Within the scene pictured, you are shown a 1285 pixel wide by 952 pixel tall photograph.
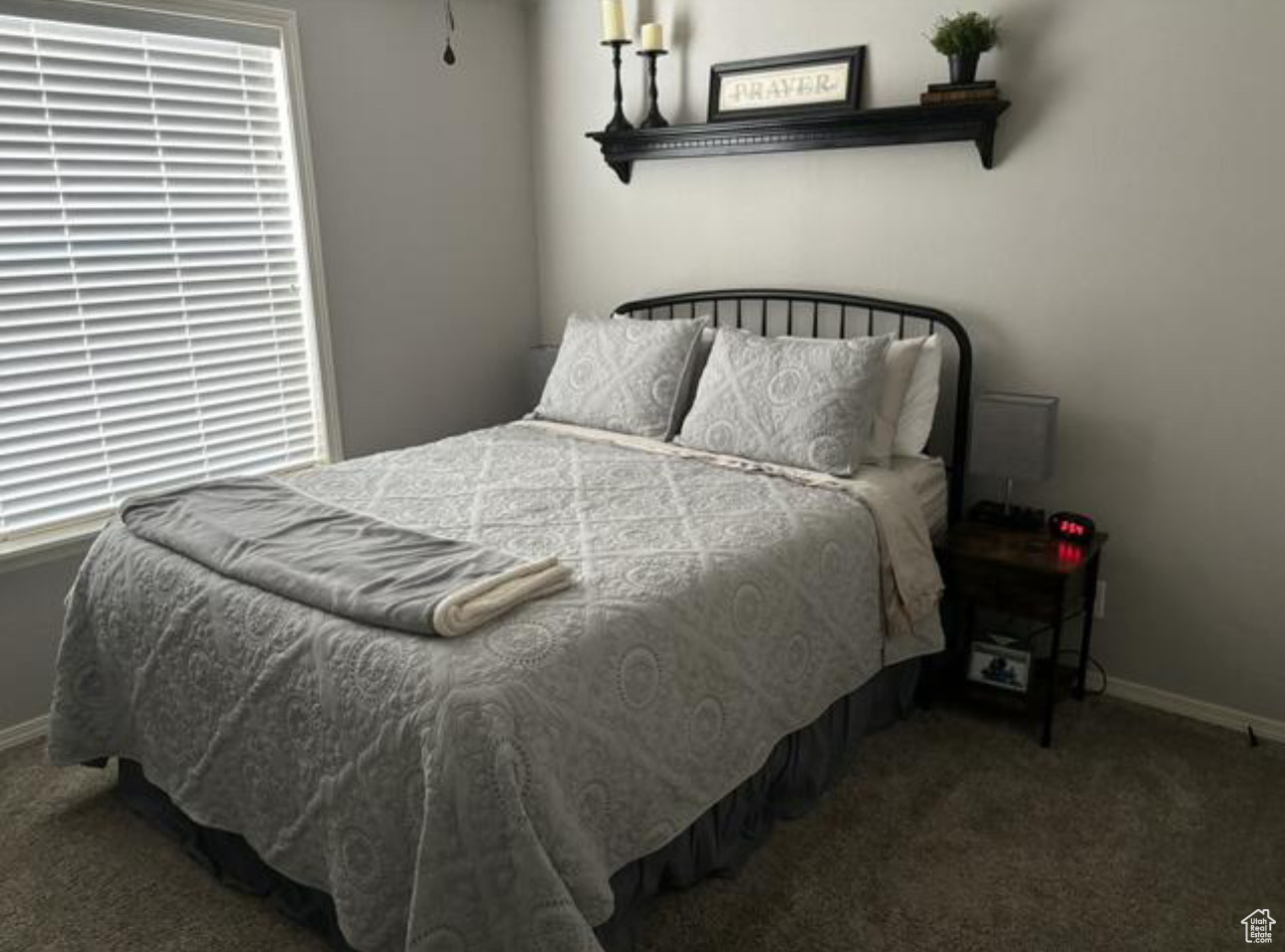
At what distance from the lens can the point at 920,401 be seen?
290 centimetres

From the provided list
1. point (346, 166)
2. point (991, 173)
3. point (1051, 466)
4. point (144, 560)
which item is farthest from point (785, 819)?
point (346, 166)

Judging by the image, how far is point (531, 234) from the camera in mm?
4207

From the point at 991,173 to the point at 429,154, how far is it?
84.1 inches

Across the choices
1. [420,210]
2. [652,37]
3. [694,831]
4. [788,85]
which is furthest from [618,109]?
[694,831]

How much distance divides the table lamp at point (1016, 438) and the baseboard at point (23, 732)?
2.93 m

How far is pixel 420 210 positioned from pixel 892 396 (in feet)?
6.68

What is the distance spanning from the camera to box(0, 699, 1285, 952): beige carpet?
6.47ft

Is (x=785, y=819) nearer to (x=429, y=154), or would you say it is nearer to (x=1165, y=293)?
(x=1165, y=293)

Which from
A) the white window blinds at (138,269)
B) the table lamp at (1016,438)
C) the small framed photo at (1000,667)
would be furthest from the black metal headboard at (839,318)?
the white window blinds at (138,269)

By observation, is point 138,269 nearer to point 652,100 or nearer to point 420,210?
point 420,210

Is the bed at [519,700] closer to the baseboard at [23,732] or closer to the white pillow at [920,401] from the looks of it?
the white pillow at [920,401]

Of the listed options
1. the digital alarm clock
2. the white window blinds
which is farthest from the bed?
the white window blinds

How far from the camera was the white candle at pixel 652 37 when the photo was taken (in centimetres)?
339

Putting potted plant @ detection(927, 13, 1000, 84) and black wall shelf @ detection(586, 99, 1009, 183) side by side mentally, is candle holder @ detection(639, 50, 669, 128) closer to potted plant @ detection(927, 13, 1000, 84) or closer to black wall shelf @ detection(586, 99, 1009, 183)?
black wall shelf @ detection(586, 99, 1009, 183)
